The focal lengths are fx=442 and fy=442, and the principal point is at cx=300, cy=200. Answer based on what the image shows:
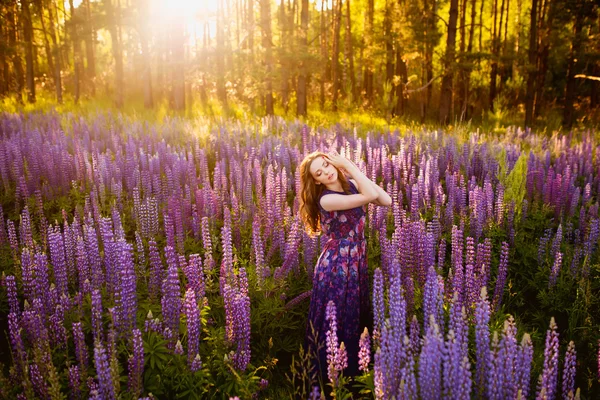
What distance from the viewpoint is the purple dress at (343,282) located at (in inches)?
143

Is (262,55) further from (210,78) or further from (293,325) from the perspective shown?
(293,325)

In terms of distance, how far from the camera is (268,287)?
13.4 feet

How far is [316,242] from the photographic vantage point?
15.8 ft

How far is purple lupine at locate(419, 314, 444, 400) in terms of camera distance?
216cm

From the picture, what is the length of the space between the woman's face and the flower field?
86 centimetres

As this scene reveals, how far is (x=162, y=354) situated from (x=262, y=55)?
45.6ft

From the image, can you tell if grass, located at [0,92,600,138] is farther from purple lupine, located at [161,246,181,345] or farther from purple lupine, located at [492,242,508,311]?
purple lupine, located at [161,246,181,345]

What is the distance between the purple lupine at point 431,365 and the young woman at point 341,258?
1384mm

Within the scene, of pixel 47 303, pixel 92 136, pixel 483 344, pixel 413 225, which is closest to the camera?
pixel 483 344

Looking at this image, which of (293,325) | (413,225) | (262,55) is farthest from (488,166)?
(262,55)

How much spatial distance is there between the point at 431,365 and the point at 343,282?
4.79ft

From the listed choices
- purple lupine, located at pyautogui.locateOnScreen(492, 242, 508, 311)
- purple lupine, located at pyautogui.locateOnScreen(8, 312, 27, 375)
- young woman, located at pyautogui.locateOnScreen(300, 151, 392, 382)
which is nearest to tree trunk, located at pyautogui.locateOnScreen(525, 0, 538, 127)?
purple lupine, located at pyautogui.locateOnScreen(492, 242, 508, 311)

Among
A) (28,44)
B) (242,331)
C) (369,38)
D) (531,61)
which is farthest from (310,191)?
(28,44)

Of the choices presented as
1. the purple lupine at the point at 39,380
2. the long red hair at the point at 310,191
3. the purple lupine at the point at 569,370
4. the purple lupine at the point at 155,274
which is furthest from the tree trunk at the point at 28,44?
the purple lupine at the point at 569,370
